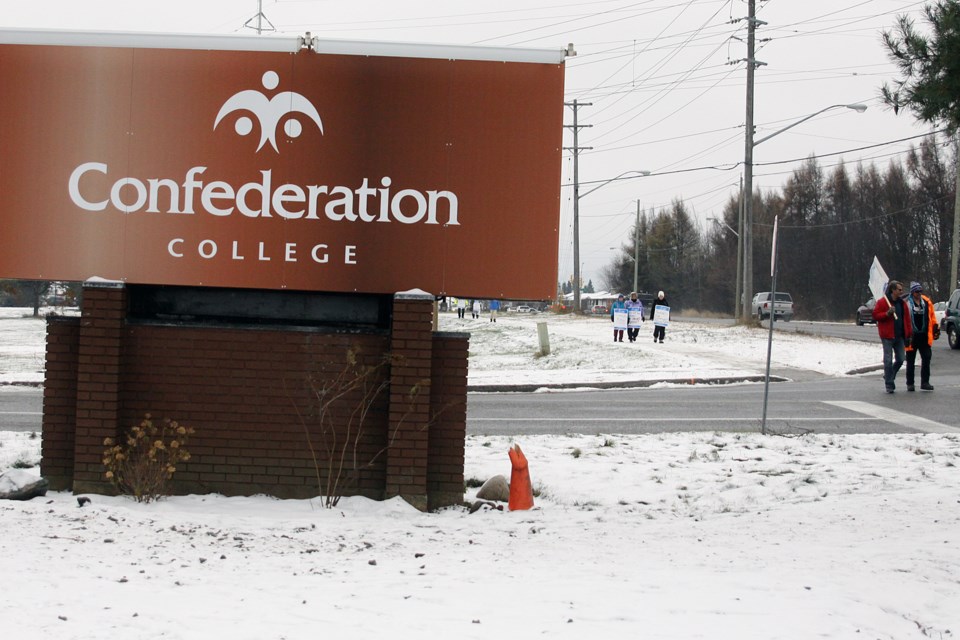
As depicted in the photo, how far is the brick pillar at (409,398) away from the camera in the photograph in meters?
8.12

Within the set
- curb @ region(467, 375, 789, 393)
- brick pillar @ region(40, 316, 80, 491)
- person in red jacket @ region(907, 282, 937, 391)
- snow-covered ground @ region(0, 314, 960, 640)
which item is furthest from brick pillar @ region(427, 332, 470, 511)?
person in red jacket @ region(907, 282, 937, 391)

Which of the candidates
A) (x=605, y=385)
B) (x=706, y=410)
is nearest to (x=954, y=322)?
(x=605, y=385)

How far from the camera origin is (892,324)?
679 inches

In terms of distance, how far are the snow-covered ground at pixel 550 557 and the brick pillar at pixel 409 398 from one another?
28 centimetres

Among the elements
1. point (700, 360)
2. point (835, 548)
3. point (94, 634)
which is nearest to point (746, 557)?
point (835, 548)

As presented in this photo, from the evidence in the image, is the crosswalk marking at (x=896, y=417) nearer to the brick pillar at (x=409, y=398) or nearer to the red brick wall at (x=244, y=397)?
the brick pillar at (x=409, y=398)

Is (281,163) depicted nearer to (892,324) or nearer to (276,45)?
(276,45)

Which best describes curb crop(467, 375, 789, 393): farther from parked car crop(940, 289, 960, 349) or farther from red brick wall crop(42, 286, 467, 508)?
red brick wall crop(42, 286, 467, 508)

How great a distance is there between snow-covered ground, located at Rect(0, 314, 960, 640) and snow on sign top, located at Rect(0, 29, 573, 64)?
12.1 feet

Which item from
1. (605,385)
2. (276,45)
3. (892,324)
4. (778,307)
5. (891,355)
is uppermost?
(276,45)

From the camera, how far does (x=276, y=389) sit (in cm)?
834

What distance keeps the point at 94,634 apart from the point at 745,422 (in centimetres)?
1084

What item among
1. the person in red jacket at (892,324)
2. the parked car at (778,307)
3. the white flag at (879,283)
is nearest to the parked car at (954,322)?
the person in red jacket at (892,324)

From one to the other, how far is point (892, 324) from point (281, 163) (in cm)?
1237
